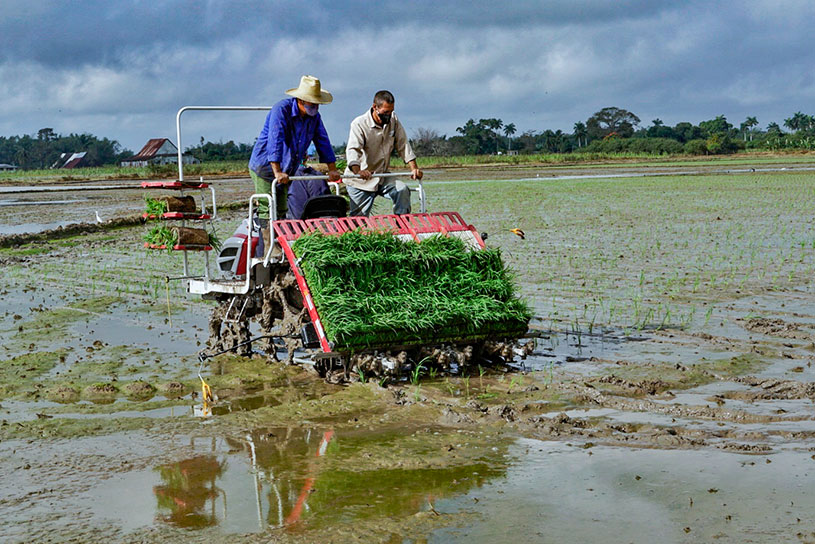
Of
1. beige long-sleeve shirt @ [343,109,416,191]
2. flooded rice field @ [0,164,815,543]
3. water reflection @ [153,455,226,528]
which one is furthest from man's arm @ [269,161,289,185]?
water reflection @ [153,455,226,528]

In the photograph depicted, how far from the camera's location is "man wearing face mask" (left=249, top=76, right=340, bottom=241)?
7.75 metres

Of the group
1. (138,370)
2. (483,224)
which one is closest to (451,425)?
(138,370)

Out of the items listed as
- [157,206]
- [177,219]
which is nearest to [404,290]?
[177,219]

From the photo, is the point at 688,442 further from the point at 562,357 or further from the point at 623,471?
the point at 562,357

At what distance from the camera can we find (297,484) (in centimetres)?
475

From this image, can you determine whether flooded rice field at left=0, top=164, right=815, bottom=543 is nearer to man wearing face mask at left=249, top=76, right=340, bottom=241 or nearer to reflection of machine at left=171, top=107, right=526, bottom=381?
reflection of machine at left=171, top=107, right=526, bottom=381

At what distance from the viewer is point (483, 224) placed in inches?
745

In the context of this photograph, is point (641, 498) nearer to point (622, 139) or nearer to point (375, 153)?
point (375, 153)

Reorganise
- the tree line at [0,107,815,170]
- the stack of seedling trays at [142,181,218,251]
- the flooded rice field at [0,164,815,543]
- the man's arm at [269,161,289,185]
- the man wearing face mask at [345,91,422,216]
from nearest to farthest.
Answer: the flooded rice field at [0,164,815,543], the man's arm at [269,161,289,185], the stack of seedling trays at [142,181,218,251], the man wearing face mask at [345,91,422,216], the tree line at [0,107,815,170]

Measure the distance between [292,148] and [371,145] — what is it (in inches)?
32.2

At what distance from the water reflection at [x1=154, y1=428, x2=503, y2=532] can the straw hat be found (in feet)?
10.8

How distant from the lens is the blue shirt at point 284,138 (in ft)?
25.5

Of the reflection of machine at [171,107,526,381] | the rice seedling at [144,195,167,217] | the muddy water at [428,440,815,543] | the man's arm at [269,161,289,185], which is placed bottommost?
the muddy water at [428,440,815,543]

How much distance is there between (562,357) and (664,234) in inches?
364
